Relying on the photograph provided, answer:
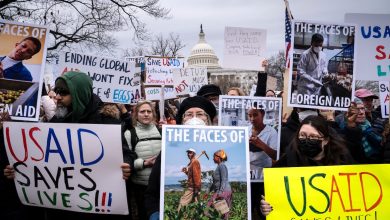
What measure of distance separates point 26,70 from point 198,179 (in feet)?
7.00

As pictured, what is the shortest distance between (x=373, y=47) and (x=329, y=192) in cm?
207

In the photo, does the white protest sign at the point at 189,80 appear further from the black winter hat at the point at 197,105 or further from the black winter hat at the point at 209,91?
the black winter hat at the point at 197,105

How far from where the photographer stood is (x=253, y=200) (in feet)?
13.6

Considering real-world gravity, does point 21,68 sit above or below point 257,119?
above

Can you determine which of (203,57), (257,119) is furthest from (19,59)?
(203,57)

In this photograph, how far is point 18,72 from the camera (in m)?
3.79

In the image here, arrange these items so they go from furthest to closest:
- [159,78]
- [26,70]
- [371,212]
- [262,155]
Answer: [159,78]
[262,155]
[26,70]
[371,212]

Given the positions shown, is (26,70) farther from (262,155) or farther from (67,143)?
(262,155)

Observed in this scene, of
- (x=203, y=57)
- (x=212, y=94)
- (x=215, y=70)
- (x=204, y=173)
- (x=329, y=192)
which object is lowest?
(x=329, y=192)

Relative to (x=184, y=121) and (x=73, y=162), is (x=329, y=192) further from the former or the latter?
(x=73, y=162)

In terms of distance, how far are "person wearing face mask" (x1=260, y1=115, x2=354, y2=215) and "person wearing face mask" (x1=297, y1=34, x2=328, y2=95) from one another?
0.98 m

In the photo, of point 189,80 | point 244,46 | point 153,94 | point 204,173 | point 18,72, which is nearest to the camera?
point 204,173

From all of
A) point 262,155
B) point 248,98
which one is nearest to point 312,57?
point 248,98

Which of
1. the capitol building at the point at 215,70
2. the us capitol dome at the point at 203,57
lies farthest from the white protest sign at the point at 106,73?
the us capitol dome at the point at 203,57
